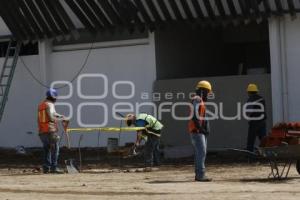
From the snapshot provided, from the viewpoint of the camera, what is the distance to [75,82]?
22.4 meters

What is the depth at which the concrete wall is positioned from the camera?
65.7 ft

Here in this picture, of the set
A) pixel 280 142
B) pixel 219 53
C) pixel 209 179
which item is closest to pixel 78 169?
pixel 209 179

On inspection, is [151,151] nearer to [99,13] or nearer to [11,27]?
[99,13]

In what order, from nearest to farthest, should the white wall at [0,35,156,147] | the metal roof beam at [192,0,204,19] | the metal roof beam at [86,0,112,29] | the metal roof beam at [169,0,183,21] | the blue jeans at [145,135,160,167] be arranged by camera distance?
the blue jeans at [145,135,160,167] < the metal roof beam at [192,0,204,19] < the metal roof beam at [169,0,183,21] < the metal roof beam at [86,0,112,29] < the white wall at [0,35,156,147]

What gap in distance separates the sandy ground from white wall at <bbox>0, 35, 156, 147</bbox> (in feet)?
17.3

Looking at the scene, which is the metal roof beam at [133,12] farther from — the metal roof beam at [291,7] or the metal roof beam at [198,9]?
the metal roof beam at [291,7]

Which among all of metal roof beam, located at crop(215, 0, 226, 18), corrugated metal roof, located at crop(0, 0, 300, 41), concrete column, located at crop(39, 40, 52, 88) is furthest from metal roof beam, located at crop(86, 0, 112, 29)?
metal roof beam, located at crop(215, 0, 226, 18)

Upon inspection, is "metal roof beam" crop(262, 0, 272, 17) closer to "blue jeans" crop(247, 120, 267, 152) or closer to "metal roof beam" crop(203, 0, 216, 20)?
"metal roof beam" crop(203, 0, 216, 20)

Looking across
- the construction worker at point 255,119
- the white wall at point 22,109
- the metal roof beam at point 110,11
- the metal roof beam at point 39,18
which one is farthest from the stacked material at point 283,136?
the white wall at point 22,109

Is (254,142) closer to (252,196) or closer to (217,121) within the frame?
(217,121)

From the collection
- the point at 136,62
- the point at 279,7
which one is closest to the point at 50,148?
the point at 136,62

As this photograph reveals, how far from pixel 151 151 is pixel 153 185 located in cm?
336

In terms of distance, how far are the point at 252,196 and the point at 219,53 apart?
44.8ft

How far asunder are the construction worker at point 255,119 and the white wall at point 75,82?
412 centimetres
